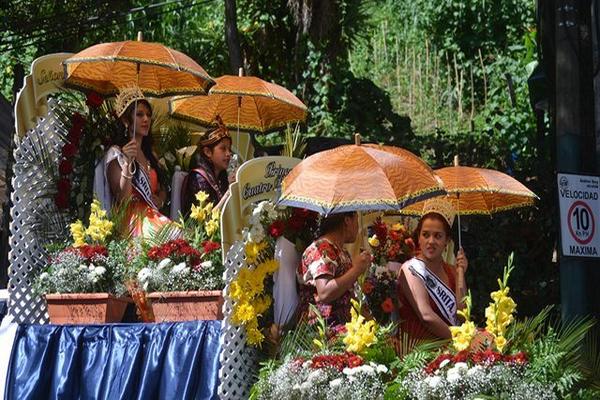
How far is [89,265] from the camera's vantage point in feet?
32.2

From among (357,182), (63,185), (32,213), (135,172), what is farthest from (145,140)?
(357,182)

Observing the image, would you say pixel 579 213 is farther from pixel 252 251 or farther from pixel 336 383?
pixel 252 251

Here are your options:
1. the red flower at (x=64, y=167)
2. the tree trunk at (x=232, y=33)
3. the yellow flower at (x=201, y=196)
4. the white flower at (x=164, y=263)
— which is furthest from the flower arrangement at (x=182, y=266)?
the tree trunk at (x=232, y=33)

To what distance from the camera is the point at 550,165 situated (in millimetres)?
13477

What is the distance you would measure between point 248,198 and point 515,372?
2320mm

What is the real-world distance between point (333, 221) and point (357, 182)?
363mm

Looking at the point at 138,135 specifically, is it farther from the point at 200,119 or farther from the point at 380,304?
the point at 380,304

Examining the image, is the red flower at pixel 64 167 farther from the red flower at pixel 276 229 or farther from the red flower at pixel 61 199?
the red flower at pixel 276 229

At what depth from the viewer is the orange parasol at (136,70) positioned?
10.5m

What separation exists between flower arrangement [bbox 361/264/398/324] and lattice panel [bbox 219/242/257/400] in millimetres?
977

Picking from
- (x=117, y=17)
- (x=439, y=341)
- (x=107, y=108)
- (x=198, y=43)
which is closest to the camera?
(x=439, y=341)

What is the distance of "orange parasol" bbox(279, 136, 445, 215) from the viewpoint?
8406 mm

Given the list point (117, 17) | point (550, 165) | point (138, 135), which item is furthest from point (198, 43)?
point (138, 135)

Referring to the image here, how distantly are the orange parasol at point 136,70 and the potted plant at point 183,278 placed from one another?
1569 mm
